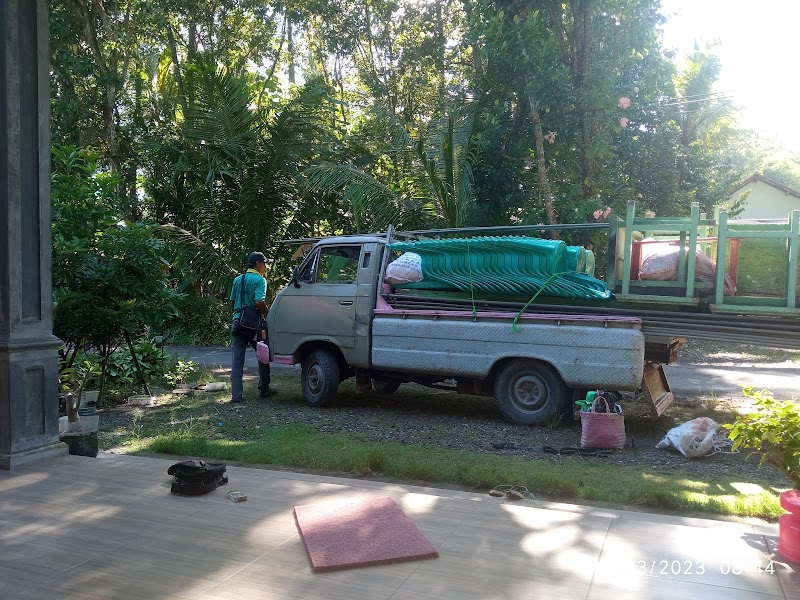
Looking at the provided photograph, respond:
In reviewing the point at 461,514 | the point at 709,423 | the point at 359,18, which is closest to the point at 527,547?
the point at 461,514

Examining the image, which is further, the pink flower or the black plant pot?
the pink flower

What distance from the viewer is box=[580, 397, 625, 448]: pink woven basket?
6887 mm

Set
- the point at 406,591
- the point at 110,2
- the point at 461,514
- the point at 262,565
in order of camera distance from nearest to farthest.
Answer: the point at 406,591
the point at 262,565
the point at 461,514
the point at 110,2

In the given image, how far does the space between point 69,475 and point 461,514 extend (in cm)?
304

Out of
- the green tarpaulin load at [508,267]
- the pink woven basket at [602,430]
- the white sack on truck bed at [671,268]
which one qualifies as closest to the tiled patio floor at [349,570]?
the pink woven basket at [602,430]

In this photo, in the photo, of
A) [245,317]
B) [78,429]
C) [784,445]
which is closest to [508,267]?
[245,317]

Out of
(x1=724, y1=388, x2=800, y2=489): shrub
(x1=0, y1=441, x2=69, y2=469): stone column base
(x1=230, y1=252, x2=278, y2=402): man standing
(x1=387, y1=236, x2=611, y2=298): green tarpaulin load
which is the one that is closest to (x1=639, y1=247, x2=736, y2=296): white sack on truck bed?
(x1=387, y1=236, x2=611, y2=298): green tarpaulin load

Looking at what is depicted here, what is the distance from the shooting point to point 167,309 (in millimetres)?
9641

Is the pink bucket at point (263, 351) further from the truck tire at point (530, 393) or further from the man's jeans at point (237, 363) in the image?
the truck tire at point (530, 393)

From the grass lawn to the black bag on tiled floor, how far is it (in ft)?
3.73

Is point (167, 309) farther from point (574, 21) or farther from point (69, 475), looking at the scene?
point (574, 21)

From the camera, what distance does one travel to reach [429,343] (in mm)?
8578

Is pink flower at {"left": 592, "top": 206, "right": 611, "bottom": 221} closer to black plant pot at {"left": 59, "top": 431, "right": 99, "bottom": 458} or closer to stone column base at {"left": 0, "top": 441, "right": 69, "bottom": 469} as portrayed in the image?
black plant pot at {"left": 59, "top": 431, "right": 99, "bottom": 458}

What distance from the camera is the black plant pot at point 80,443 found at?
622cm
